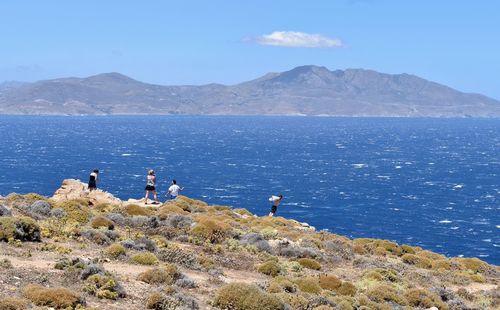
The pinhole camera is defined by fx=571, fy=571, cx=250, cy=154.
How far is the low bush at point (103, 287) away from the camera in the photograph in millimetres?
15938

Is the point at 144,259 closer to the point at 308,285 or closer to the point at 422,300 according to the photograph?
the point at 308,285

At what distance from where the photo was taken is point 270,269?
917 inches

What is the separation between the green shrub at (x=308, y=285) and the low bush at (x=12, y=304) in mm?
10254

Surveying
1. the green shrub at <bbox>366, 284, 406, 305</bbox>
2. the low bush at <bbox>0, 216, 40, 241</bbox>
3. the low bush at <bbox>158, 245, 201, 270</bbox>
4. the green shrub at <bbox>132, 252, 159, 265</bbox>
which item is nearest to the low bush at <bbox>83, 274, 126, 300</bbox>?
the green shrub at <bbox>132, 252, 159, 265</bbox>

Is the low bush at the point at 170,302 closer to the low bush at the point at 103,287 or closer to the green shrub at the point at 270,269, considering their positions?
the low bush at the point at 103,287

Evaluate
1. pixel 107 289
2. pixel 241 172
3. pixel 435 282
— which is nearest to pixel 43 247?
pixel 107 289

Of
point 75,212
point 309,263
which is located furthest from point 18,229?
point 309,263

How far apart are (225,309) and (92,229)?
10.1m

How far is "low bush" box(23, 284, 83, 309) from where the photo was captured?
14.5 m

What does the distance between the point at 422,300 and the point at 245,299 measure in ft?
29.1

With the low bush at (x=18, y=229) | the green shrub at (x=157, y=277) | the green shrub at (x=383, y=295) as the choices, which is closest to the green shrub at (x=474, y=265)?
the green shrub at (x=383, y=295)

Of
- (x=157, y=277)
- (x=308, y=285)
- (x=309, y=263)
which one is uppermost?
(x=157, y=277)

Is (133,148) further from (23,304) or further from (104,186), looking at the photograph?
(23,304)

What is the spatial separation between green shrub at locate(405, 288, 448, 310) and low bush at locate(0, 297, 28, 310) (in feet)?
47.0
